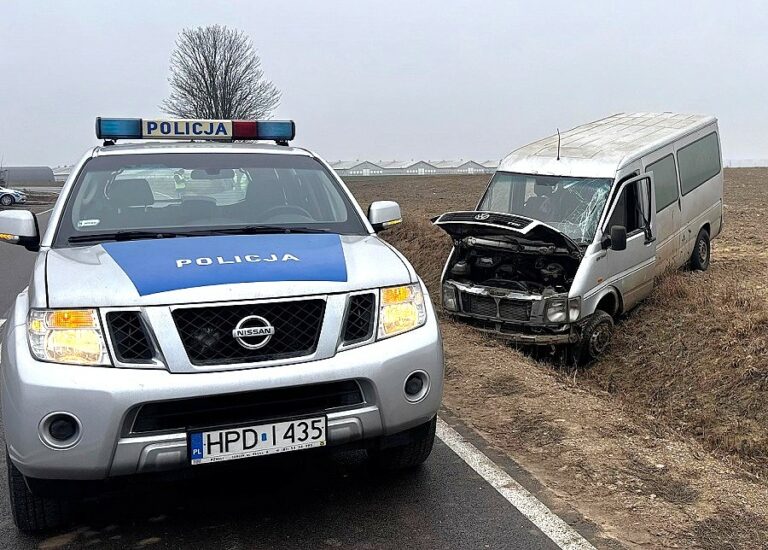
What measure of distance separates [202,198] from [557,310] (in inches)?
180

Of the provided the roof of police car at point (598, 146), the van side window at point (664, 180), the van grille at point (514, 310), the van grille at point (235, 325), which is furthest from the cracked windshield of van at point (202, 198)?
the van side window at point (664, 180)

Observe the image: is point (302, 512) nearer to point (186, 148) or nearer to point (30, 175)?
point (186, 148)

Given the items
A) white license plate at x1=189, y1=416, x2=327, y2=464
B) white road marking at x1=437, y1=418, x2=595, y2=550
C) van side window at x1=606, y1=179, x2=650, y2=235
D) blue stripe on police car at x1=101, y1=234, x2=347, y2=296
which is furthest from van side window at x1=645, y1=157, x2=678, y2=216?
white license plate at x1=189, y1=416, x2=327, y2=464

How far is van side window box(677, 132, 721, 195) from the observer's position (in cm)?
1077

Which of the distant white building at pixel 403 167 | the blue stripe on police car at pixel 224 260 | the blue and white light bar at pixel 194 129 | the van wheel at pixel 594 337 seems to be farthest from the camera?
the distant white building at pixel 403 167

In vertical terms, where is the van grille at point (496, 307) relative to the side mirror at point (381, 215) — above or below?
below

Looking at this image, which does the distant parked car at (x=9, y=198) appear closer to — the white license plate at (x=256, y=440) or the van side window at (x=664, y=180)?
the van side window at (x=664, y=180)

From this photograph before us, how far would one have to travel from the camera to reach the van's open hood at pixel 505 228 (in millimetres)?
7941

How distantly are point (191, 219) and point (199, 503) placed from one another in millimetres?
1619

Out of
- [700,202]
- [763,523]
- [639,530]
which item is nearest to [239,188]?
[639,530]

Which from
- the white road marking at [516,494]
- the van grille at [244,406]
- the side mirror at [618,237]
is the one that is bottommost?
the white road marking at [516,494]

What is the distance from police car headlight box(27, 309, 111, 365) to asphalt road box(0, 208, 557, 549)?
609mm

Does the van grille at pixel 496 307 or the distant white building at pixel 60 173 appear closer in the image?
the van grille at pixel 496 307

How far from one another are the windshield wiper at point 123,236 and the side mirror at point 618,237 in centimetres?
562
